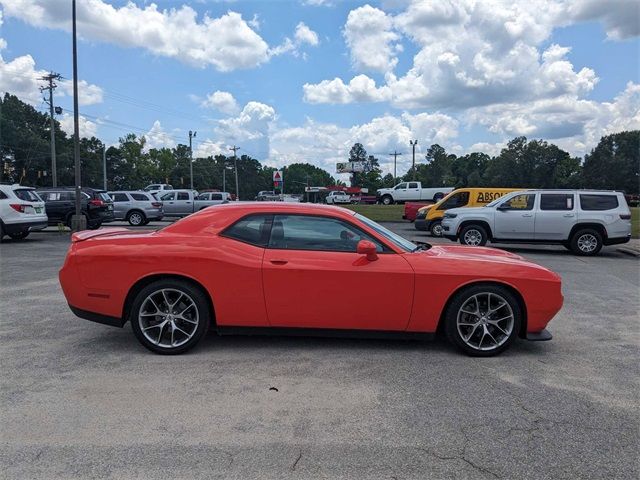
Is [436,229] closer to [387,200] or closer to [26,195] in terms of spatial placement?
[26,195]

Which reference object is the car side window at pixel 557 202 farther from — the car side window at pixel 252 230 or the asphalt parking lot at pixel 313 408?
the car side window at pixel 252 230

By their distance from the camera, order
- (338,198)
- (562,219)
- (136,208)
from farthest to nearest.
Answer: (338,198) < (136,208) < (562,219)

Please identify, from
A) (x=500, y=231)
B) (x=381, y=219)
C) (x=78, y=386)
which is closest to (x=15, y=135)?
(x=381, y=219)

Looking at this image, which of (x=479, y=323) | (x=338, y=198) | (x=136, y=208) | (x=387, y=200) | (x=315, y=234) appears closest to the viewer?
(x=479, y=323)

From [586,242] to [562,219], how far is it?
2.99 feet

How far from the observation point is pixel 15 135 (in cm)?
7388

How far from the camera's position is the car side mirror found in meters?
4.57

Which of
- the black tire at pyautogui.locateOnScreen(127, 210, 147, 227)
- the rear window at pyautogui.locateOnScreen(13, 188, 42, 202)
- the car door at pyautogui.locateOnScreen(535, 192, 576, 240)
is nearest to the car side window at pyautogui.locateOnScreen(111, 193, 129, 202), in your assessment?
the black tire at pyautogui.locateOnScreen(127, 210, 147, 227)

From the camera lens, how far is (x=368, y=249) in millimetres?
4574

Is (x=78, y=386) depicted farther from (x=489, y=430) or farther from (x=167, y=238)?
(x=489, y=430)

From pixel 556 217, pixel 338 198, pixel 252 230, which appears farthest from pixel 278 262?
pixel 338 198

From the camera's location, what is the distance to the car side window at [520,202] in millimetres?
14102

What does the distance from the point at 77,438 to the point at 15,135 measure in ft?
277

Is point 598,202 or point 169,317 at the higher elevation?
point 598,202
